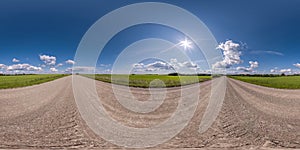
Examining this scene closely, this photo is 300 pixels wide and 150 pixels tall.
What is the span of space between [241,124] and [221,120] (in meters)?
0.93

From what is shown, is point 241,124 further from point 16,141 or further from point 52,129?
point 16,141

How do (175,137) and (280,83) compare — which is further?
(280,83)

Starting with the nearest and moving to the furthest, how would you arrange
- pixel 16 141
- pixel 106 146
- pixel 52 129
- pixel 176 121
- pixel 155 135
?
pixel 106 146 < pixel 16 141 < pixel 155 135 < pixel 52 129 < pixel 176 121

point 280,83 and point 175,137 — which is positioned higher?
point 280,83

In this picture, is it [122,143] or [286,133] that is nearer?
[122,143]

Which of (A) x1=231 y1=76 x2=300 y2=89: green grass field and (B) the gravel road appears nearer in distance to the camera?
(B) the gravel road

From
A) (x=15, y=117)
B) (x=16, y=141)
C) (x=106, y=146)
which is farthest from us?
(x=15, y=117)

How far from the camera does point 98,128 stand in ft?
28.6

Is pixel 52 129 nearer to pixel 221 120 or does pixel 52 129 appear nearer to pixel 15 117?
pixel 15 117

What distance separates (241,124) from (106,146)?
216 inches

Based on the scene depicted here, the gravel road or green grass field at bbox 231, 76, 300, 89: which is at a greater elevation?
green grass field at bbox 231, 76, 300, 89

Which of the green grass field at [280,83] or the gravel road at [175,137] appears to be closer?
the gravel road at [175,137]

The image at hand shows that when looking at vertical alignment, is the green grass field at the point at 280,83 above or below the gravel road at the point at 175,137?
above

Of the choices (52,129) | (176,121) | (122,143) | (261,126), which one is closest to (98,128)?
Answer: (52,129)
